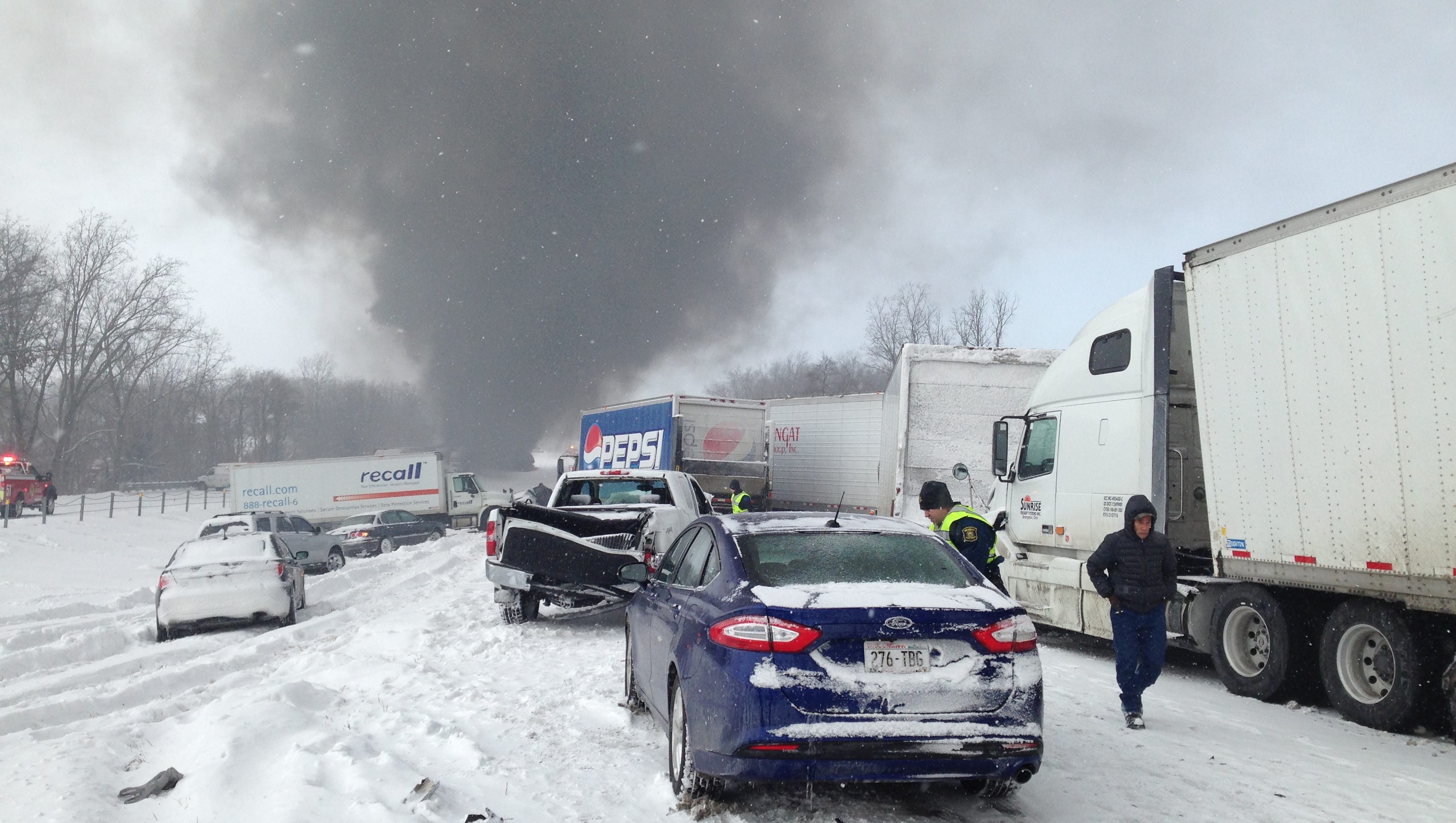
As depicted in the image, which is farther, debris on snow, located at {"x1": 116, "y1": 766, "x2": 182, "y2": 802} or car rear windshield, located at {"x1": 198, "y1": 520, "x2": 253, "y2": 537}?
car rear windshield, located at {"x1": 198, "y1": 520, "x2": 253, "y2": 537}

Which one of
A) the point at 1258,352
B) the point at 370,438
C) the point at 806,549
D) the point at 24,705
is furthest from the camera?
the point at 370,438

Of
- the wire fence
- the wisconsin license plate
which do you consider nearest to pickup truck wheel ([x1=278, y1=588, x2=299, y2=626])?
the wisconsin license plate

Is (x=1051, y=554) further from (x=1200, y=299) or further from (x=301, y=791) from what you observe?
(x=301, y=791)

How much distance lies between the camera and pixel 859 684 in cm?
395

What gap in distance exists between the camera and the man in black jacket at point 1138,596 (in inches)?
252

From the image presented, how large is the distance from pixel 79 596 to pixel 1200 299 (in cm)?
1689

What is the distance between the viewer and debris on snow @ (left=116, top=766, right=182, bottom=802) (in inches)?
178

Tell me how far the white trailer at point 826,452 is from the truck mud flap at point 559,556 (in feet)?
35.3

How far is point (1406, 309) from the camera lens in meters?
6.26

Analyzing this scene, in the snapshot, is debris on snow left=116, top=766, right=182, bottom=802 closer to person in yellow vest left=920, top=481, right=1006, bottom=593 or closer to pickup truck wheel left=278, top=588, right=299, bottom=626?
person in yellow vest left=920, top=481, right=1006, bottom=593

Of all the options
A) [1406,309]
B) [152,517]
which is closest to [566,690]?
[1406,309]

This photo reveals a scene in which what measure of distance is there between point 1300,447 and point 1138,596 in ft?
6.30

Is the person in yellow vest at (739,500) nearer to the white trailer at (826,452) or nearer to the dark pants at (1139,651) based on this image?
the white trailer at (826,452)

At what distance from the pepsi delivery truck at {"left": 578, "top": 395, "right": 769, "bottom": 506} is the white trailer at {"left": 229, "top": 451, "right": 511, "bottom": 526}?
14.0 meters
